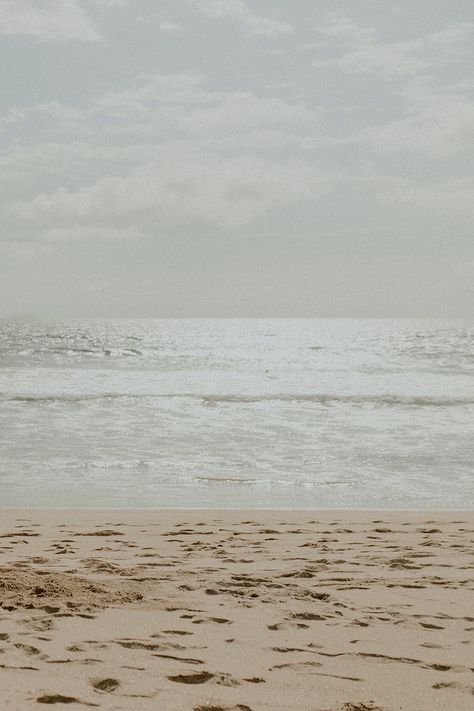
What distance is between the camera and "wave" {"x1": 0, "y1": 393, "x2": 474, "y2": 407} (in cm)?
2280

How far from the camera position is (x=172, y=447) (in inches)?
561

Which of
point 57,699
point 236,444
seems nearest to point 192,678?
point 57,699

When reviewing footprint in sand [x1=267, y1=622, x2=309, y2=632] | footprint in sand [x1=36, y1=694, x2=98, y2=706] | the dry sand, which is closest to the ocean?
the dry sand

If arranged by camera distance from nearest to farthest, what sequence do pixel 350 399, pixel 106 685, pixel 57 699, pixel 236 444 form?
pixel 57 699 → pixel 106 685 → pixel 236 444 → pixel 350 399

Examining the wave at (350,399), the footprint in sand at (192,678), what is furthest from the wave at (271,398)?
the footprint in sand at (192,678)

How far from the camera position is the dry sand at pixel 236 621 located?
340 cm

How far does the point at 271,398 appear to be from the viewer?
2467cm

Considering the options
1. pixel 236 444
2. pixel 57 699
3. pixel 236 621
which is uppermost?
pixel 57 699

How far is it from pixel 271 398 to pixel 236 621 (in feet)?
66.4

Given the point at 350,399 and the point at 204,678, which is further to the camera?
the point at 350,399

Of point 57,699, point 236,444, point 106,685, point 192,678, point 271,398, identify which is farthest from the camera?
point 271,398

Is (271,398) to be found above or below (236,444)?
above

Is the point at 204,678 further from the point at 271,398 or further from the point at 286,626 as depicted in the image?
the point at 271,398

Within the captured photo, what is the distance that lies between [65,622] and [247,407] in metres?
17.9
